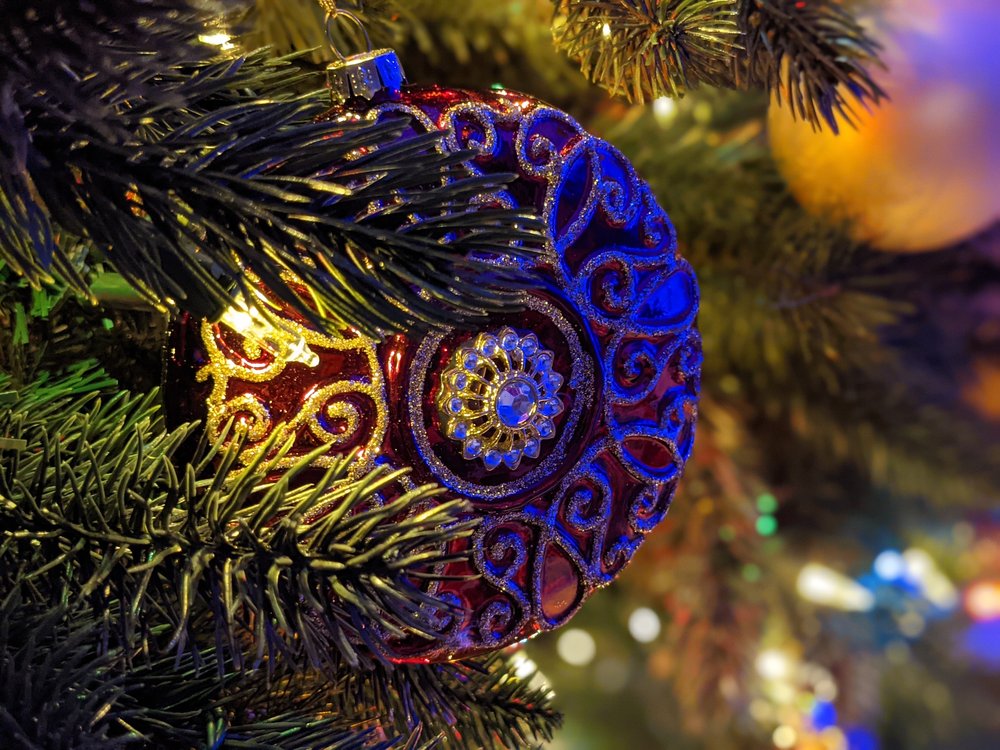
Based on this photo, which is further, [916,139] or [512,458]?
[916,139]

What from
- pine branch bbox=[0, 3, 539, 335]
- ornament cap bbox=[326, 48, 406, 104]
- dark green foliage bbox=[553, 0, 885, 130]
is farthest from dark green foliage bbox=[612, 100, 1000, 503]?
pine branch bbox=[0, 3, 539, 335]

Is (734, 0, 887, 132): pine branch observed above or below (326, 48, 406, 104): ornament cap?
below

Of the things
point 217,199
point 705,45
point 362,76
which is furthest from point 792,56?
point 217,199

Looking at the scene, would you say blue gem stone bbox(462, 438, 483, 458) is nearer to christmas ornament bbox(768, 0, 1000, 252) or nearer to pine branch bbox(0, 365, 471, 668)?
pine branch bbox(0, 365, 471, 668)

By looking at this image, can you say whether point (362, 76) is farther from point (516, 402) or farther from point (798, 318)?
point (798, 318)

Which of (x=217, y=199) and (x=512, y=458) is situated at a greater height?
(x=217, y=199)

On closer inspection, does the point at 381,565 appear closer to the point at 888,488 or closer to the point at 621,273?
the point at 621,273
